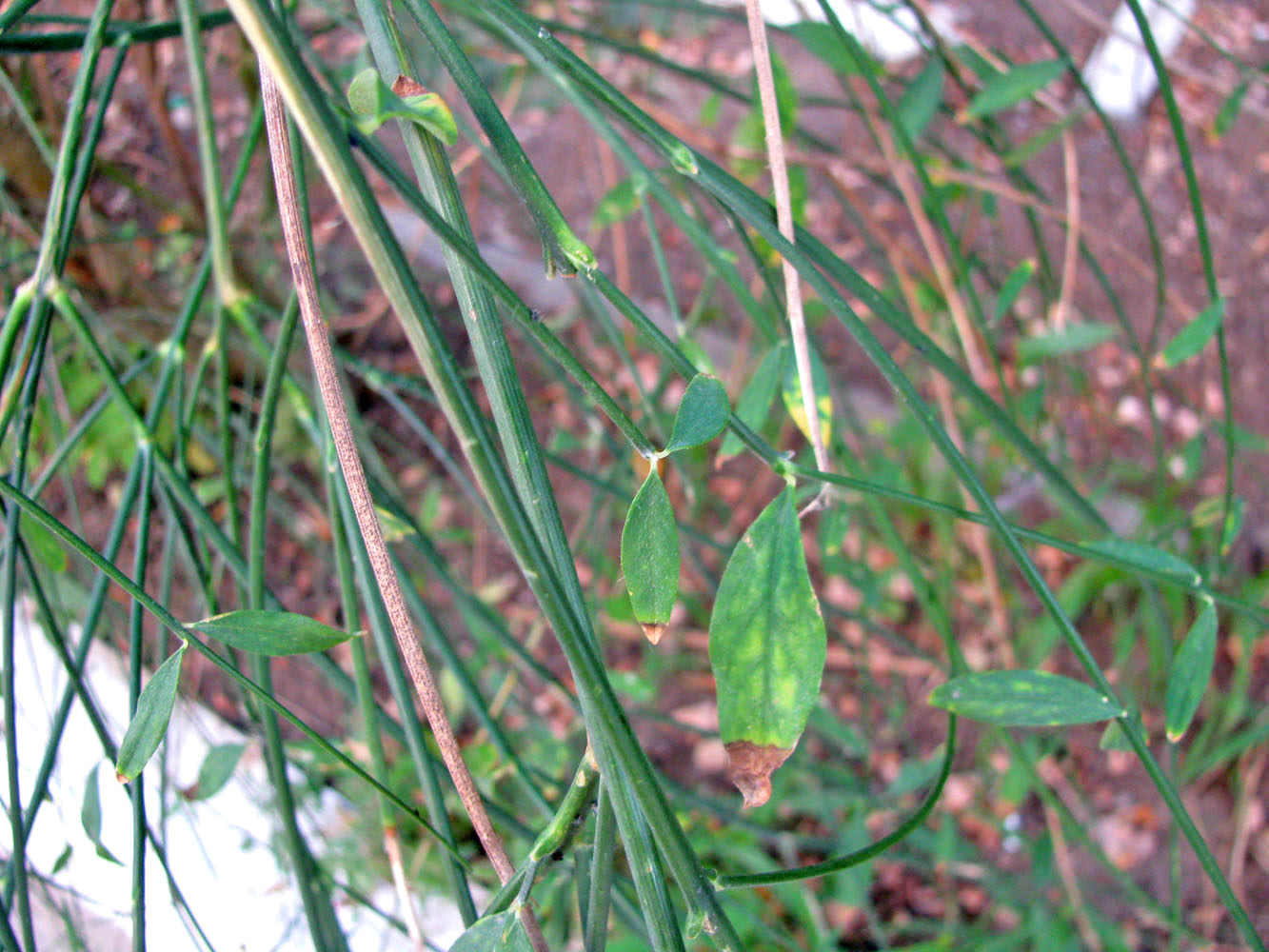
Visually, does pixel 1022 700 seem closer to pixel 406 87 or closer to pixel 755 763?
pixel 755 763

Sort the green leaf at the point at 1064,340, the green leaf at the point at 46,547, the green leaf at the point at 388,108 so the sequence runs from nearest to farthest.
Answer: the green leaf at the point at 388,108 → the green leaf at the point at 46,547 → the green leaf at the point at 1064,340

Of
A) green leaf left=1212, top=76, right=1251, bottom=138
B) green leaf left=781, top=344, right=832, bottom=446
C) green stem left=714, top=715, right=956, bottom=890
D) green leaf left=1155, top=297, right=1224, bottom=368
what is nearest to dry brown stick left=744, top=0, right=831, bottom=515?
A: green leaf left=781, top=344, right=832, bottom=446

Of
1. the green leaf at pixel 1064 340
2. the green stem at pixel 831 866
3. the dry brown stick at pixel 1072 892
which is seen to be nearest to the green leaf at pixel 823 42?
the green leaf at pixel 1064 340

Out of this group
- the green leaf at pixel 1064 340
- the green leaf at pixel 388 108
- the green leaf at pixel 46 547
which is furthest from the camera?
the green leaf at pixel 1064 340

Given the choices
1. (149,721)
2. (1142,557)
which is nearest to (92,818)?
(149,721)

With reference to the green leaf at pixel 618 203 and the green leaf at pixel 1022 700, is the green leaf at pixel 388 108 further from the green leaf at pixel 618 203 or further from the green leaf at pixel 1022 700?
the green leaf at pixel 618 203

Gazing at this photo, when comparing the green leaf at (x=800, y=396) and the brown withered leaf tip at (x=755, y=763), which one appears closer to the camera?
the brown withered leaf tip at (x=755, y=763)
